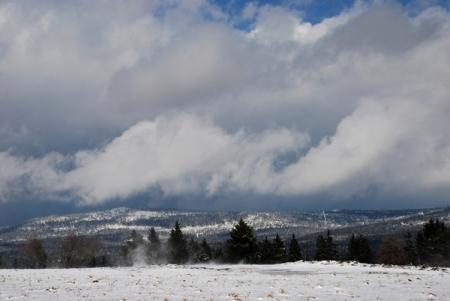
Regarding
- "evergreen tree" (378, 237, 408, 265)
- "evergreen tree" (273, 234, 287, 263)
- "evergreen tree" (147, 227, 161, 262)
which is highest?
"evergreen tree" (147, 227, 161, 262)

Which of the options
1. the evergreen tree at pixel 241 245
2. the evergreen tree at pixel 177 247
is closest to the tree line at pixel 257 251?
the evergreen tree at pixel 177 247

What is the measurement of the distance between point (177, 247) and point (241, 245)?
2082cm

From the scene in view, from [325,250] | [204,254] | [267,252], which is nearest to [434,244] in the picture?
[325,250]

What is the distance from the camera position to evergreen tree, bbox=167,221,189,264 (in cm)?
9931

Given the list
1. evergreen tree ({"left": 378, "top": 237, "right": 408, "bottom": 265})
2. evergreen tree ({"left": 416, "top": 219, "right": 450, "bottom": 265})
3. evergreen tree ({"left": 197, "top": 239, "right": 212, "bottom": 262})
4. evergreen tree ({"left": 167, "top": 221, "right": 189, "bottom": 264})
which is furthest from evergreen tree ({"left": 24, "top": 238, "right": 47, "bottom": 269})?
evergreen tree ({"left": 416, "top": 219, "right": 450, "bottom": 265})

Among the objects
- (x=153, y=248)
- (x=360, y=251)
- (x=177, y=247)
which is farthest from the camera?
(x=360, y=251)

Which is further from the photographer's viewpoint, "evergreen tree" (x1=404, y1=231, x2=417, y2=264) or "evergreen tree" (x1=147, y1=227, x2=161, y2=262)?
"evergreen tree" (x1=147, y1=227, x2=161, y2=262)

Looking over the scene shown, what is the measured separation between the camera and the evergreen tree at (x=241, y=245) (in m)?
83.1

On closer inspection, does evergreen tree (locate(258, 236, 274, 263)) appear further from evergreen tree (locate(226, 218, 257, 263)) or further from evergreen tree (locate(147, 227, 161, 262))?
evergreen tree (locate(147, 227, 161, 262))

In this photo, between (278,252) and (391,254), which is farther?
(391,254)

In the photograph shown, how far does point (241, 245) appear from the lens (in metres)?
83.1

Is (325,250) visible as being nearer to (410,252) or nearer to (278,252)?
(278,252)

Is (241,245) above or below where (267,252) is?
above

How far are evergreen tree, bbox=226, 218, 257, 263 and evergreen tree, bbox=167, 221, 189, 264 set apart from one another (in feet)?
59.8
